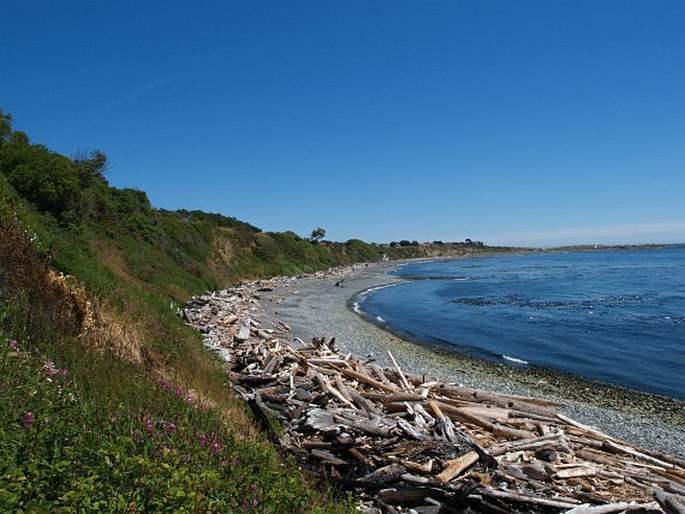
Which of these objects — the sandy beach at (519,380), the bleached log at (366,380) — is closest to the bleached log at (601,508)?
the bleached log at (366,380)

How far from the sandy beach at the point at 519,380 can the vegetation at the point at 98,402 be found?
9.31m

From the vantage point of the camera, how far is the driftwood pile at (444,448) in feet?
21.6

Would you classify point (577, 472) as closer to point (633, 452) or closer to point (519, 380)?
point (633, 452)

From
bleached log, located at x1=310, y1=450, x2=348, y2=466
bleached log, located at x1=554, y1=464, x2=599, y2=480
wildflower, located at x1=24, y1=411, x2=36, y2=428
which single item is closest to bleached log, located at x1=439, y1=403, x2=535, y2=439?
bleached log, located at x1=554, y1=464, x2=599, y2=480

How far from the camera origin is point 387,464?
290 inches

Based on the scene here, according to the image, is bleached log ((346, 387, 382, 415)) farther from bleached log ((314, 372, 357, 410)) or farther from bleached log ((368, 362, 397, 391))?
bleached log ((368, 362, 397, 391))

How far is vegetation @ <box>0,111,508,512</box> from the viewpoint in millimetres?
3627

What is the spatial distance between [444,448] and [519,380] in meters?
11.5

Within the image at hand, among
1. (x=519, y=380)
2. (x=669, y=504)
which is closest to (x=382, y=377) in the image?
(x=669, y=504)

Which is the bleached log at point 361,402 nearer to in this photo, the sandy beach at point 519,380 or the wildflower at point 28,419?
the wildflower at point 28,419

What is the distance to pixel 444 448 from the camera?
24.4ft

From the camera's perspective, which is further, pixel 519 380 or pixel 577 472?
pixel 519 380

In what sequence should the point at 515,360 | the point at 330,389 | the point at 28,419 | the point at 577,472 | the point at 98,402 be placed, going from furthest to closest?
the point at 515,360 < the point at 330,389 < the point at 577,472 < the point at 98,402 < the point at 28,419

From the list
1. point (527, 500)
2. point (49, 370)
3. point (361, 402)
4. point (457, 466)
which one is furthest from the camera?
point (361, 402)
